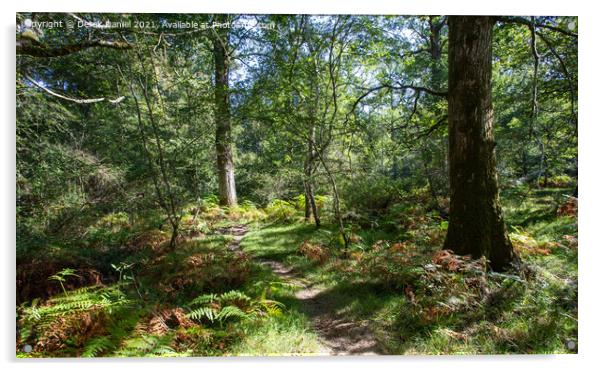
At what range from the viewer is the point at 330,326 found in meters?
3.12

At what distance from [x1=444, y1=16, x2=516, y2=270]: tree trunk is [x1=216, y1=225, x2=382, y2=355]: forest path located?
5.47 feet

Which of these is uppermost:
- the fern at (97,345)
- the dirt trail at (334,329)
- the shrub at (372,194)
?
the shrub at (372,194)

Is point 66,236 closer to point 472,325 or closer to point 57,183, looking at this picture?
point 57,183

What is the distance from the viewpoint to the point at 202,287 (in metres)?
3.66

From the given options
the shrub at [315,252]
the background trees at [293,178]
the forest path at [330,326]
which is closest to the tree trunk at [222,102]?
the background trees at [293,178]

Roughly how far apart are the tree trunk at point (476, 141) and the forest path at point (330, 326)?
1.67 meters

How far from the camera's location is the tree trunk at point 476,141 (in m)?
3.34

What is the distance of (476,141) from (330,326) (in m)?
2.79

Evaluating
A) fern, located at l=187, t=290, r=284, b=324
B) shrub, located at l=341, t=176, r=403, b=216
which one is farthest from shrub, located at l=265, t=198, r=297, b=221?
fern, located at l=187, t=290, r=284, b=324

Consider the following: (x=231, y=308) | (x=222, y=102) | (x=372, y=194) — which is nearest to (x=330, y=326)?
(x=231, y=308)

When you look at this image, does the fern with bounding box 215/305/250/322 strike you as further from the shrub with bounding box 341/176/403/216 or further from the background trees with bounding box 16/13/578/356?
the shrub with bounding box 341/176/403/216

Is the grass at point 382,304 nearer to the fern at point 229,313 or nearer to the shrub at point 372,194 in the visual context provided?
the fern at point 229,313
